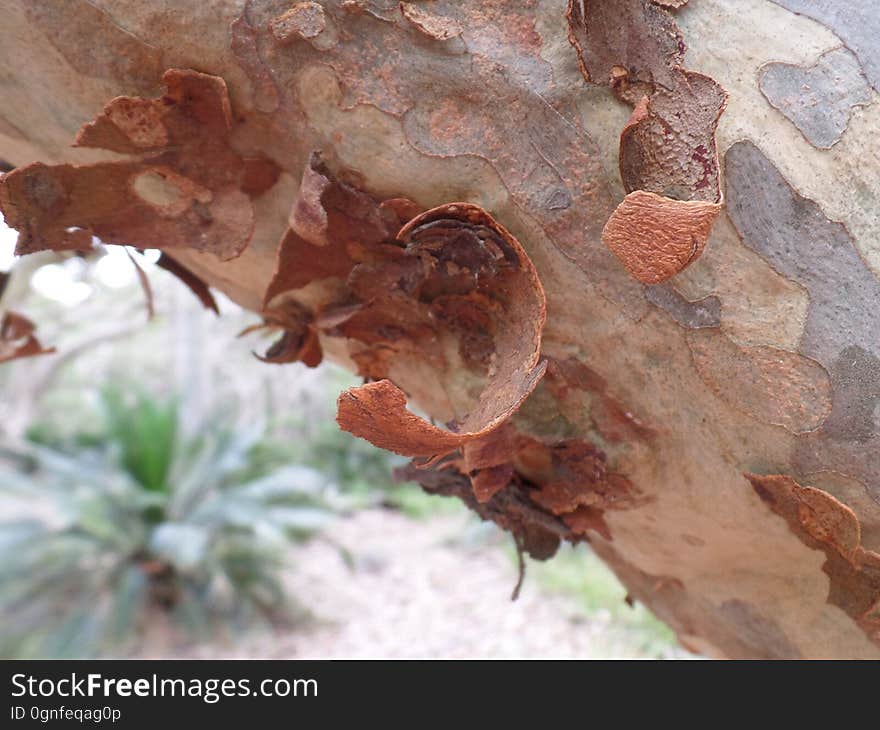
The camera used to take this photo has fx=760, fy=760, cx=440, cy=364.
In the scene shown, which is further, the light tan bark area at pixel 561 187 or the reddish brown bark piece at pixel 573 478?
the reddish brown bark piece at pixel 573 478

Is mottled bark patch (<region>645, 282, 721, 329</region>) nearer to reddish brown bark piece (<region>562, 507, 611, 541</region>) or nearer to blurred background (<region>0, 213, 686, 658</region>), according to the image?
reddish brown bark piece (<region>562, 507, 611, 541</region>)

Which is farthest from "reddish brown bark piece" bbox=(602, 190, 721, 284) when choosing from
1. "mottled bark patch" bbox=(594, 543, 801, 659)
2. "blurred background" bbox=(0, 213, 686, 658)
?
"blurred background" bbox=(0, 213, 686, 658)

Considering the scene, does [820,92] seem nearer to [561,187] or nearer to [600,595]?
[561,187]

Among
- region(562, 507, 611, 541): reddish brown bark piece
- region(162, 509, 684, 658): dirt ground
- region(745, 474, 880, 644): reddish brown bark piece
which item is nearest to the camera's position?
region(745, 474, 880, 644): reddish brown bark piece

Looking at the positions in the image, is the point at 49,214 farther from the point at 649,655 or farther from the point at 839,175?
the point at 649,655

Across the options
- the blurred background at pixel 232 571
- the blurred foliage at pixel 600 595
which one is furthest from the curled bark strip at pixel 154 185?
the blurred background at pixel 232 571

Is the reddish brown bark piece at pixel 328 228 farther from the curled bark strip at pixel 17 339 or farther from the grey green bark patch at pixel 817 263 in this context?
the curled bark strip at pixel 17 339

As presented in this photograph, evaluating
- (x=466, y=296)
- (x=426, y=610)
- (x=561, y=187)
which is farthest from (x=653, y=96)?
(x=426, y=610)

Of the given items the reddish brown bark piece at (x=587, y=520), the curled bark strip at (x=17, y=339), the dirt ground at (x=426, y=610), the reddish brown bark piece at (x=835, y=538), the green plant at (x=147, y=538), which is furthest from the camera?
the green plant at (x=147, y=538)
